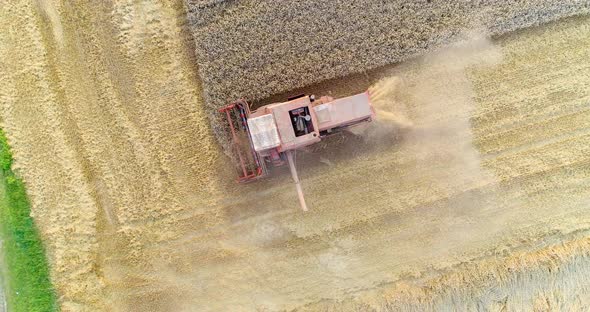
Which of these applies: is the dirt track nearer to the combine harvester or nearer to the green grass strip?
the green grass strip

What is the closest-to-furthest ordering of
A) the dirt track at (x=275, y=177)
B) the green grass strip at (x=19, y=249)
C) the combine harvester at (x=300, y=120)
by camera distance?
the combine harvester at (x=300, y=120) < the green grass strip at (x=19, y=249) < the dirt track at (x=275, y=177)

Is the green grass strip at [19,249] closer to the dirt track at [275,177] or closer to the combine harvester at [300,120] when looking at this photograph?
the dirt track at [275,177]

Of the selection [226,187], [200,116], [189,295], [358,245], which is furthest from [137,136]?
[358,245]

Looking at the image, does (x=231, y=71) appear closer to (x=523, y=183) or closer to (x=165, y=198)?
(x=165, y=198)

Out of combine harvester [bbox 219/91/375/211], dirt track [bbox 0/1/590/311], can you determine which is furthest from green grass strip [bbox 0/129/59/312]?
combine harvester [bbox 219/91/375/211]

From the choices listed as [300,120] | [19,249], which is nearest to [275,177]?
[300,120]

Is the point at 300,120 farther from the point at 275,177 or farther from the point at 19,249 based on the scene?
the point at 19,249

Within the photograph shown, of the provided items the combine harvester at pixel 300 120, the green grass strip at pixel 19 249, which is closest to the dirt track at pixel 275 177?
the green grass strip at pixel 19 249
